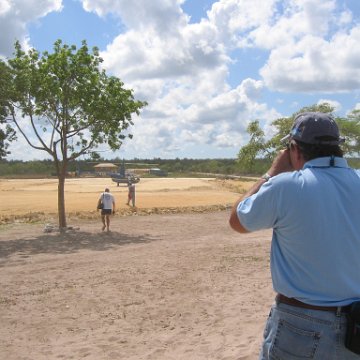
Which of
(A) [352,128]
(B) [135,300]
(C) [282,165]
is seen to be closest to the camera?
(C) [282,165]

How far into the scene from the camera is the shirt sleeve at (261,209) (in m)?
2.12

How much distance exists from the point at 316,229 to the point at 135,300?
5.76m

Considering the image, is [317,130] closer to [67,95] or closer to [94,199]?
[67,95]

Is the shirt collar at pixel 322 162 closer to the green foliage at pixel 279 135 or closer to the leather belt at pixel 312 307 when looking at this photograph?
the leather belt at pixel 312 307

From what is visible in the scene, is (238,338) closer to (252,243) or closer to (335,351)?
(335,351)

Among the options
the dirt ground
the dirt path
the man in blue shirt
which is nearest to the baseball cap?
the man in blue shirt

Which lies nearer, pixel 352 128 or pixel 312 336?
pixel 312 336

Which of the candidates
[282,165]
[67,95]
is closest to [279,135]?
[67,95]

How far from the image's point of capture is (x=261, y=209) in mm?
2133

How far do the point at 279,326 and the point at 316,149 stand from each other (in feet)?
2.62

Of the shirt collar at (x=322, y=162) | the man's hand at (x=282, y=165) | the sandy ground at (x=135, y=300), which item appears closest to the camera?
the shirt collar at (x=322, y=162)

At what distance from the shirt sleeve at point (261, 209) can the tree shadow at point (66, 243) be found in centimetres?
1118

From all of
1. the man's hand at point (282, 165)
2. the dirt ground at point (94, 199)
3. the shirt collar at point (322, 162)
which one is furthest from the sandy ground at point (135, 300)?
the dirt ground at point (94, 199)

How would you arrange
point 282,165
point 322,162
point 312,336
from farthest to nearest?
Result: 1. point 282,165
2. point 322,162
3. point 312,336
